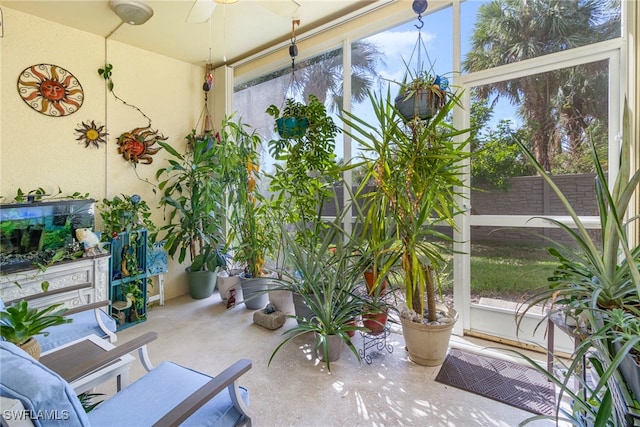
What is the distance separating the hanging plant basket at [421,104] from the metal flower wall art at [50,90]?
2951mm

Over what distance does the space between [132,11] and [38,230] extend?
6.28 ft

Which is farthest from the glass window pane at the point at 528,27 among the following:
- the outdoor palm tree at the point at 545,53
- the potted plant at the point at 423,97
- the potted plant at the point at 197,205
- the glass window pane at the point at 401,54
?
the potted plant at the point at 197,205

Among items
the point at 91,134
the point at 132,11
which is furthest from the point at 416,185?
the point at 91,134

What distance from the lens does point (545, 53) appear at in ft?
6.72

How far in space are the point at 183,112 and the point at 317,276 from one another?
271cm

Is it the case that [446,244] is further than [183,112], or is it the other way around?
[183,112]

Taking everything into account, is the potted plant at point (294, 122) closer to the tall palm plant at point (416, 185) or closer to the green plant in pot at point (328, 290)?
the tall palm plant at point (416, 185)

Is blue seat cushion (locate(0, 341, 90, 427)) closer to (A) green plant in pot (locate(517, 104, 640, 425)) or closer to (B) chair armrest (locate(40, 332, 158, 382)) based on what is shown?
(B) chair armrest (locate(40, 332, 158, 382))

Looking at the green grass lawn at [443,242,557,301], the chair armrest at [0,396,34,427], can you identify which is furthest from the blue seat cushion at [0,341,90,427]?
the green grass lawn at [443,242,557,301]

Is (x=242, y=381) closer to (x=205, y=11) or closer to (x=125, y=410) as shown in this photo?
(x=125, y=410)

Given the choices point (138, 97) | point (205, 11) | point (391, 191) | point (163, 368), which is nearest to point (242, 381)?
point (163, 368)

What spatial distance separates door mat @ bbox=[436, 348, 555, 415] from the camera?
5.48 ft

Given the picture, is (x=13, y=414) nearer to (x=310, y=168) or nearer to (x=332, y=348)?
(x=332, y=348)

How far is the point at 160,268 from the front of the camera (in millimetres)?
3150
